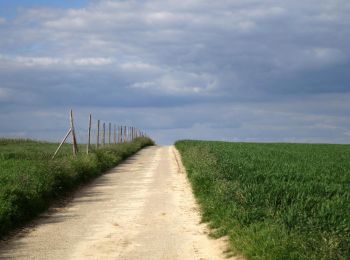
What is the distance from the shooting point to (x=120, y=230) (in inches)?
449

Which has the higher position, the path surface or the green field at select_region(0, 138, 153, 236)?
the green field at select_region(0, 138, 153, 236)

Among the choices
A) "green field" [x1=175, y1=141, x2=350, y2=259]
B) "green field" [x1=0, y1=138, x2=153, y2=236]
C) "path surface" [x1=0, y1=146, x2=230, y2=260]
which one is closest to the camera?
"green field" [x1=175, y1=141, x2=350, y2=259]

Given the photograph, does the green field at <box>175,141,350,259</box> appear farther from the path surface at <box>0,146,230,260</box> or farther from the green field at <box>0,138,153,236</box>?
the green field at <box>0,138,153,236</box>

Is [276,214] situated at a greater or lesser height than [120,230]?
greater

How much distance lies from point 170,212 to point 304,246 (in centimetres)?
628

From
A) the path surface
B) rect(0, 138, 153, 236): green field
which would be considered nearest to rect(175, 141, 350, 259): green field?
the path surface

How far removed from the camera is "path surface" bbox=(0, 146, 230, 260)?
31.1ft

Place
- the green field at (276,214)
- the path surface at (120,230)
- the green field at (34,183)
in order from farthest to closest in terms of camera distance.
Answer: the green field at (34,183) → the path surface at (120,230) → the green field at (276,214)

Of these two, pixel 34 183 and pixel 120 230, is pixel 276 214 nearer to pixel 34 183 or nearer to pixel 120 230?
pixel 120 230

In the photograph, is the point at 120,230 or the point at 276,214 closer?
the point at 276,214

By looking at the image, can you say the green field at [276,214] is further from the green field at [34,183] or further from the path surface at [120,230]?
the green field at [34,183]

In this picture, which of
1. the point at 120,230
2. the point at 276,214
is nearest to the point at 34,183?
the point at 120,230

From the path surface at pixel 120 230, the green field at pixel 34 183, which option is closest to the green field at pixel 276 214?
the path surface at pixel 120 230

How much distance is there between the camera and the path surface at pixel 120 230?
948cm
